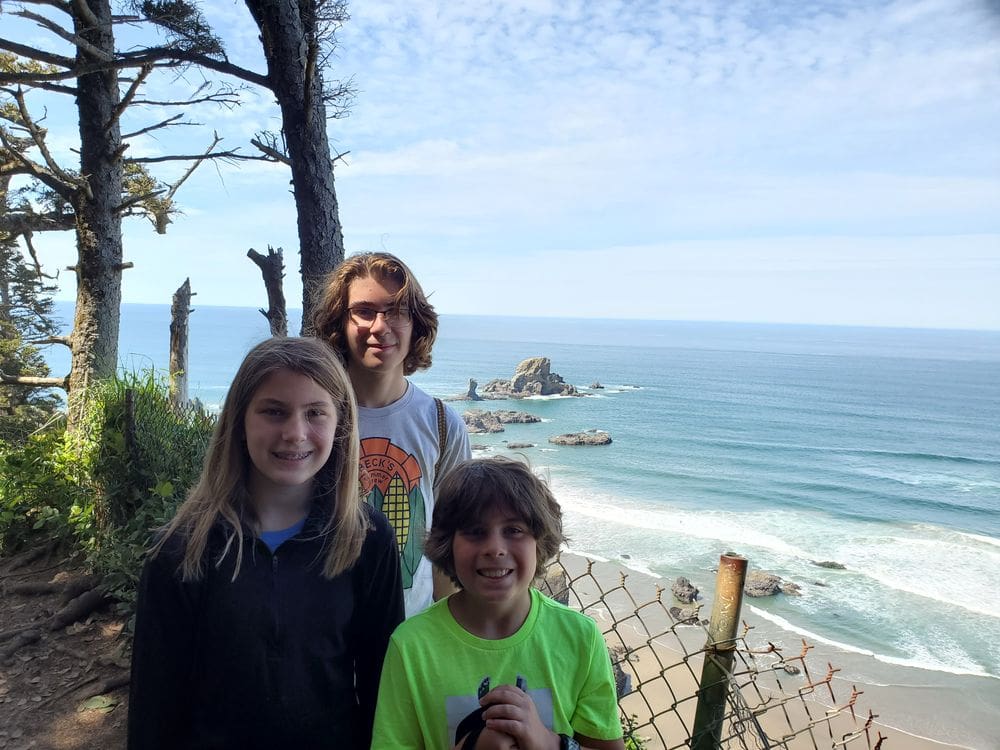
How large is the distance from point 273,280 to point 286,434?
327 cm

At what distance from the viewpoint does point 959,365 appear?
114 m

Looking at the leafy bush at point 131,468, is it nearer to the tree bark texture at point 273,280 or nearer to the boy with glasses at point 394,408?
the tree bark texture at point 273,280

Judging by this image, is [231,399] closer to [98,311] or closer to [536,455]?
[98,311]

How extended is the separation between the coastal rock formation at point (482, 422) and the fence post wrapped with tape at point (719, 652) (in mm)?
44881

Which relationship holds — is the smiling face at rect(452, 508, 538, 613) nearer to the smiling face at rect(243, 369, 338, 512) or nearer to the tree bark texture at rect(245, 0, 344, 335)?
the smiling face at rect(243, 369, 338, 512)

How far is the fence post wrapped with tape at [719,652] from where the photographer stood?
191 centimetres

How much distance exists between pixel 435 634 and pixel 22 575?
5.20 meters

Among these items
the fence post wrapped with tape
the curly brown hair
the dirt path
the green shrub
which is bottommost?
the dirt path

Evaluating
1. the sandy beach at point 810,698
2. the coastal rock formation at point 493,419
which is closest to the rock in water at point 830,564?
the sandy beach at point 810,698

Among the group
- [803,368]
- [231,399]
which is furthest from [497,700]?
[803,368]

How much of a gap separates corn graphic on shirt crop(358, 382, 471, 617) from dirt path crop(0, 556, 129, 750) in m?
2.39

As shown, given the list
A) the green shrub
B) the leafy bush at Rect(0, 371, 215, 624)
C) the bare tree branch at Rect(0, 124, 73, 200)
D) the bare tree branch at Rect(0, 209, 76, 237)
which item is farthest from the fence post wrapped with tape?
the bare tree branch at Rect(0, 209, 76, 237)

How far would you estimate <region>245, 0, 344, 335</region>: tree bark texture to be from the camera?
4137 mm

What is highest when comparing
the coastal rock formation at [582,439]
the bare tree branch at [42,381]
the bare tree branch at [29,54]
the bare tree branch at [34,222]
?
the bare tree branch at [29,54]
